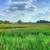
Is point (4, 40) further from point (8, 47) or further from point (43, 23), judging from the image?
point (43, 23)

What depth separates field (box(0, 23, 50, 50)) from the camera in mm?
2660

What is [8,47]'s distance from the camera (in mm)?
2654

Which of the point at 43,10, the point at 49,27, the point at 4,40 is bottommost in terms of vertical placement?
the point at 4,40

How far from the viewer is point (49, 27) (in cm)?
273

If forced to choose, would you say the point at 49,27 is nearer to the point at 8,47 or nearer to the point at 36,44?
the point at 36,44

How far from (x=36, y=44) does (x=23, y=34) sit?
0.28 metres

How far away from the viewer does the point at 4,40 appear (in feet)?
8.79

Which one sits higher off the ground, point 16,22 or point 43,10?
point 43,10

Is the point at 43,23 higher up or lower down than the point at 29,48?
higher up

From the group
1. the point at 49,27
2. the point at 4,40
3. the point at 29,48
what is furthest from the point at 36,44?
the point at 4,40

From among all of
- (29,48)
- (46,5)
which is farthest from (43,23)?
(29,48)

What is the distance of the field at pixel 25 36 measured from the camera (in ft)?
8.73

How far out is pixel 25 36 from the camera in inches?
107

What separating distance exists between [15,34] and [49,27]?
601mm
